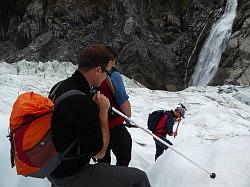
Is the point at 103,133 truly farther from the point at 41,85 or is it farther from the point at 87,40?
the point at 87,40

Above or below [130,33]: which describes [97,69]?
above

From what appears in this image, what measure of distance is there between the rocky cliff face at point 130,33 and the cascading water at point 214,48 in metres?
0.80

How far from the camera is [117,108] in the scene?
159 inches

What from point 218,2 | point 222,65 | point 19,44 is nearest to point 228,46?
point 222,65

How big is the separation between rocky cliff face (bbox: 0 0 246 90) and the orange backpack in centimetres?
2113

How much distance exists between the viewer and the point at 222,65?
821 inches

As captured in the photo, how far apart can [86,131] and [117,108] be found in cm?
152

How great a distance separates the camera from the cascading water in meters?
22.0

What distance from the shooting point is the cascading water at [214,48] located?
2205cm

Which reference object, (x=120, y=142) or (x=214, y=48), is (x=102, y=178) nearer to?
(x=120, y=142)

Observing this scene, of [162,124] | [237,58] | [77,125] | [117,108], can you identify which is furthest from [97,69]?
[237,58]

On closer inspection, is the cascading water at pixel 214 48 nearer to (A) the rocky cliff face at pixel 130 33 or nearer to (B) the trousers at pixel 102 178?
(A) the rocky cliff face at pixel 130 33

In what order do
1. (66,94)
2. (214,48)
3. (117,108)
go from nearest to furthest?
(66,94) → (117,108) → (214,48)

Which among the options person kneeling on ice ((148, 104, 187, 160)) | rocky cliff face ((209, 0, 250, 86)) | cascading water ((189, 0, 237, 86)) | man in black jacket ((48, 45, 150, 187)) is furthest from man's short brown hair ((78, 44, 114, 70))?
cascading water ((189, 0, 237, 86))
